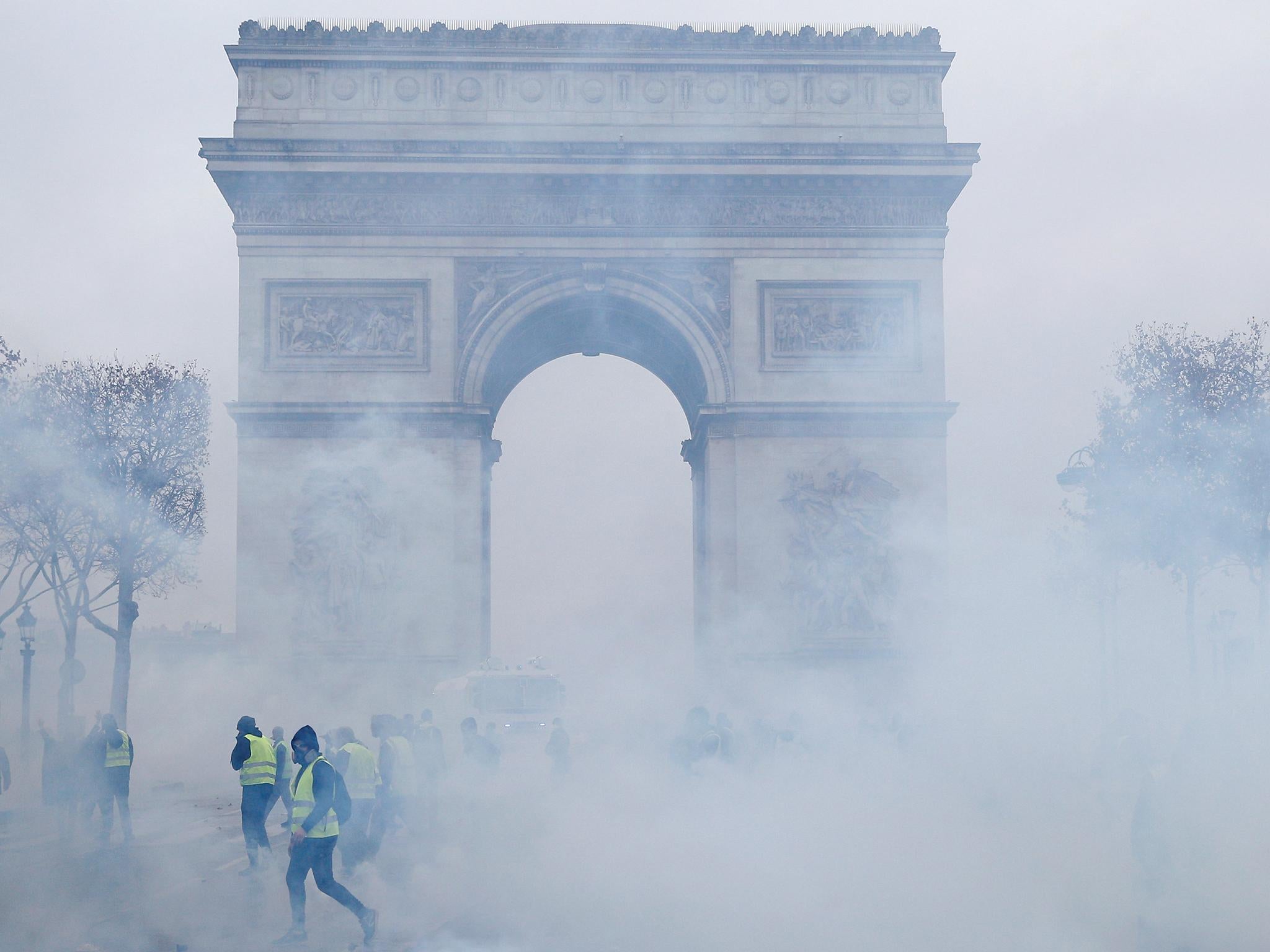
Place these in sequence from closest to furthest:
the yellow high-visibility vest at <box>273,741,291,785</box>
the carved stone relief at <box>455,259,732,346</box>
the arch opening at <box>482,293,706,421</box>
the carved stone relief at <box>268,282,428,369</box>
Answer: the yellow high-visibility vest at <box>273,741,291,785</box> < the carved stone relief at <box>268,282,428,369</box> < the carved stone relief at <box>455,259,732,346</box> < the arch opening at <box>482,293,706,421</box>

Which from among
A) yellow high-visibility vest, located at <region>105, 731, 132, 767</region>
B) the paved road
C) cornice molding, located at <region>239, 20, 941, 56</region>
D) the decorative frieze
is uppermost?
cornice molding, located at <region>239, 20, 941, 56</region>

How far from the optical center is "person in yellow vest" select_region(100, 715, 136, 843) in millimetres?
14461

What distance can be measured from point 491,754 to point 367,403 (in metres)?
8.39

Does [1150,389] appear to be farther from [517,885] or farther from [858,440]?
[517,885]

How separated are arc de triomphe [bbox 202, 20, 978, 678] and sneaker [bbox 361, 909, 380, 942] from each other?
48.2 feet

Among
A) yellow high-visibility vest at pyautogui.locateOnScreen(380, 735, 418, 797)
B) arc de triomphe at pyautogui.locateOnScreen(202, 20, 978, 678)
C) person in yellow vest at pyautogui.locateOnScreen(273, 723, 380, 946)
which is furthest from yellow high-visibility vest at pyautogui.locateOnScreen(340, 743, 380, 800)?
arc de triomphe at pyautogui.locateOnScreen(202, 20, 978, 678)

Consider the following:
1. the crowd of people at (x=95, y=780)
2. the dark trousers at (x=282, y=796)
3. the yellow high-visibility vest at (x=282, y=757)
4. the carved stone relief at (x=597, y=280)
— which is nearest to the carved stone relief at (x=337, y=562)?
the carved stone relief at (x=597, y=280)

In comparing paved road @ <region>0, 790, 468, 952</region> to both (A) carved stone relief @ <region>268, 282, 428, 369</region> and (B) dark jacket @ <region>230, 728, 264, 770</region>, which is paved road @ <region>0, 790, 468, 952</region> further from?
(A) carved stone relief @ <region>268, 282, 428, 369</region>

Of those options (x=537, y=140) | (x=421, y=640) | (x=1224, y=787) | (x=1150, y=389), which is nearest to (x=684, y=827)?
(x=1224, y=787)

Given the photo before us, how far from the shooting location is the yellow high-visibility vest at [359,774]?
1163cm

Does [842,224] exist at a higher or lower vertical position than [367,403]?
higher

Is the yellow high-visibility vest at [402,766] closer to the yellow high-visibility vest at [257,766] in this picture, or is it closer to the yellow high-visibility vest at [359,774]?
the yellow high-visibility vest at [257,766]

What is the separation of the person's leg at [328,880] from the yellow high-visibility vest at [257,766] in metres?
3.11

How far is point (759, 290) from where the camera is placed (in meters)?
25.1
